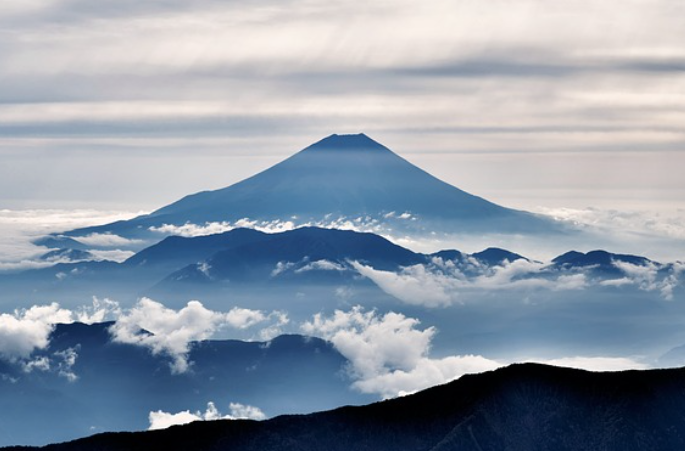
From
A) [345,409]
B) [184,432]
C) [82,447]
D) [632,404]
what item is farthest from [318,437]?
[632,404]

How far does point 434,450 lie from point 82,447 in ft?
191

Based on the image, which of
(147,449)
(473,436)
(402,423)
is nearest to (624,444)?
(473,436)

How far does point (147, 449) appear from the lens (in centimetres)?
19125

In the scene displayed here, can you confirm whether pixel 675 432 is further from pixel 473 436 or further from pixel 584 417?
pixel 473 436

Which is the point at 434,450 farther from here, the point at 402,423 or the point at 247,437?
the point at 247,437

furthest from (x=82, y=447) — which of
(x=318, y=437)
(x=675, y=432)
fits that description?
(x=675, y=432)

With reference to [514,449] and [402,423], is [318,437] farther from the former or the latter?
[514,449]

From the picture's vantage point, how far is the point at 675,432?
638 ft

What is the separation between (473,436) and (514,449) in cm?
748

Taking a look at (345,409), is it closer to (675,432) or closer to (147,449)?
(147,449)

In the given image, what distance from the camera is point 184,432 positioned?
7623 inches

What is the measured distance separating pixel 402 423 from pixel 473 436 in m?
12.6

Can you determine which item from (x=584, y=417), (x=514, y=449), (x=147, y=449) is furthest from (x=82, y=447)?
(x=584, y=417)

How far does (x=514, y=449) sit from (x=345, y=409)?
2933 centimetres
